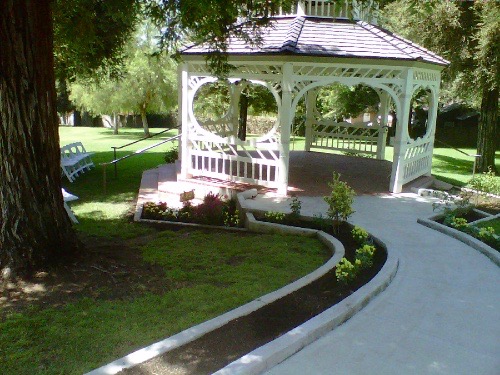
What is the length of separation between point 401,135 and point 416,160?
1.51m

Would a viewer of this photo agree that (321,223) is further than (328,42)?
No

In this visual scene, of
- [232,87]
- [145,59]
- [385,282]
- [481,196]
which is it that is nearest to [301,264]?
[385,282]

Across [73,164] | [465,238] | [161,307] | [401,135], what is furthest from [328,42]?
[73,164]

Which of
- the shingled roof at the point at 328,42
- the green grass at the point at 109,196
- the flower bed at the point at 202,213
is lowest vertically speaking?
the green grass at the point at 109,196

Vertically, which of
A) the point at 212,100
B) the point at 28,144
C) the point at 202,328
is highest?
the point at 212,100

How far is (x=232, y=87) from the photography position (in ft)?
48.0

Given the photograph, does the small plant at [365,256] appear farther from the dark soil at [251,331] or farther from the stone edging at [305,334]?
the stone edging at [305,334]

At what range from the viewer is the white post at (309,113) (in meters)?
16.8

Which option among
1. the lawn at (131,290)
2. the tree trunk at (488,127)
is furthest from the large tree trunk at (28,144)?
the tree trunk at (488,127)

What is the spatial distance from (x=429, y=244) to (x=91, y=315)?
5.50m

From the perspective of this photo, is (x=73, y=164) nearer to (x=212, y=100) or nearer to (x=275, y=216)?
(x=275, y=216)

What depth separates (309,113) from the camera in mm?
17172

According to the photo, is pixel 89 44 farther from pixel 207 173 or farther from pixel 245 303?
pixel 245 303

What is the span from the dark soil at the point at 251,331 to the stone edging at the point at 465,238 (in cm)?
214
